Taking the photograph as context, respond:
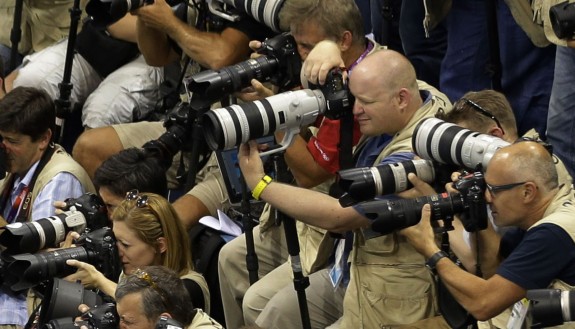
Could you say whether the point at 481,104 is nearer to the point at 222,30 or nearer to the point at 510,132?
the point at 510,132

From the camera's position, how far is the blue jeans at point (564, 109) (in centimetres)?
550

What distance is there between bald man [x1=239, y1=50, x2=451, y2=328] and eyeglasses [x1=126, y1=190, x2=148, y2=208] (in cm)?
57

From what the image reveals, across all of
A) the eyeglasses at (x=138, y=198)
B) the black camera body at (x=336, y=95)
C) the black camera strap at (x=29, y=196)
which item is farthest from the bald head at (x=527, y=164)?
the black camera strap at (x=29, y=196)

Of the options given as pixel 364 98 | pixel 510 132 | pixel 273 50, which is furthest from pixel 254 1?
pixel 510 132

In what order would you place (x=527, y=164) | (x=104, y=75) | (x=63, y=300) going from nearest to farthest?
(x=527, y=164), (x=63, y=300), (x=104, y=75)

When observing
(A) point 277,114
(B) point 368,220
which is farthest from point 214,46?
(B) point 368,220

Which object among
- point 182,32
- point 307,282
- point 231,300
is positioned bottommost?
point 231,300

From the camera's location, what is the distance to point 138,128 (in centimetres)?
701

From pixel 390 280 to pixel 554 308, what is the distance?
1.15m

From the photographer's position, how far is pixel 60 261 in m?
5.45

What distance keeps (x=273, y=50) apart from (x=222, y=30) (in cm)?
92

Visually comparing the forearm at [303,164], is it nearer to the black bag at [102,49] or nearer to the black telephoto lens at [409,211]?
the black telephoto lens at [409,211]

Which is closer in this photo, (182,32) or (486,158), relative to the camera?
Answer: (486,158)

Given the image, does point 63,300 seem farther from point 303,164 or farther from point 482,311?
point 482,311
